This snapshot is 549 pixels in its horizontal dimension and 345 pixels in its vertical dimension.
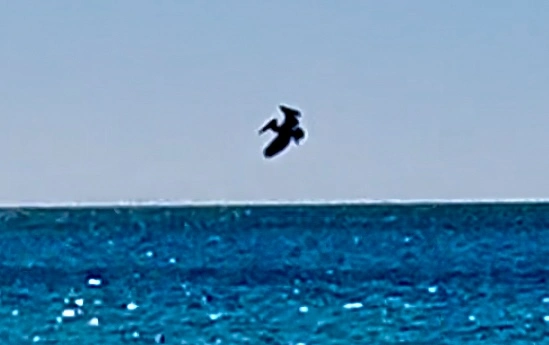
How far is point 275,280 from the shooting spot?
21.6 m

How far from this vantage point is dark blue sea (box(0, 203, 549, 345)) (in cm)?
1481

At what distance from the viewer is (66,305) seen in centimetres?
1725

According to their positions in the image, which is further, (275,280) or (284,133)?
(275,280)

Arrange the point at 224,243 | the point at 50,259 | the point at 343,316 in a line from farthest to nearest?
the point at 224,243 < the point at 50,259 < the point at 343,316

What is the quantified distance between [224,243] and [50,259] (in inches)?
215

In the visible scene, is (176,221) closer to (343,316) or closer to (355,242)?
(355,242)

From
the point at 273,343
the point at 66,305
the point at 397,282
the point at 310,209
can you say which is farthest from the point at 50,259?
the point at 310,209

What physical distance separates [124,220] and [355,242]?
8.70m

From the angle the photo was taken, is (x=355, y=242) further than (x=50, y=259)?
Yes

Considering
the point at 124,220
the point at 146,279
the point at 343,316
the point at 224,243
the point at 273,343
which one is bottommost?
the point at 273,343

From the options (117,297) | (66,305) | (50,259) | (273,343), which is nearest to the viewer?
(273,343)

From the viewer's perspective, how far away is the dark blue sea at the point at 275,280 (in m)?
14.8

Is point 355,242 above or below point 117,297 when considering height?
above

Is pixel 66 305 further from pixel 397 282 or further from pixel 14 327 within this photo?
pixel 397 282
